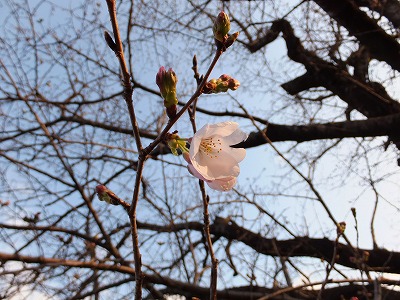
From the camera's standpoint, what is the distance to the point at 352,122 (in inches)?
143

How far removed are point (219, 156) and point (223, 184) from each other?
151mm

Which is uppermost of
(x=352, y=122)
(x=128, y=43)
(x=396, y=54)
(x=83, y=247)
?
(x=128, y=43)

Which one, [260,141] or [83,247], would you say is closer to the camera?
[83,247]

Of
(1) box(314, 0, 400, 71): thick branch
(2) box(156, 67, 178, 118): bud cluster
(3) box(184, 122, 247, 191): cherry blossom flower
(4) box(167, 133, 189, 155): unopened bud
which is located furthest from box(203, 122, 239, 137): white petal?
(1) box(314, 0, 400, 71): thick branch

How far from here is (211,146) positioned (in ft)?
3.66

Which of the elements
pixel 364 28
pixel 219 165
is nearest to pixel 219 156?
pixel 219 165

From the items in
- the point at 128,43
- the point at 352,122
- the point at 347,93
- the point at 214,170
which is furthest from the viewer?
the point at 347,93

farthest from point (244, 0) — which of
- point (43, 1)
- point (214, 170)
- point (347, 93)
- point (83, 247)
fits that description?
point (214, 170)

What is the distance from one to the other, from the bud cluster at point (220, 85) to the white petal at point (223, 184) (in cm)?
21

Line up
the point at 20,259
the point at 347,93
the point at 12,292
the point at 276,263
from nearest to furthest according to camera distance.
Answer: the point at 20,259 → the point at 12,292 → the point at 276,263 → the point at 347,93

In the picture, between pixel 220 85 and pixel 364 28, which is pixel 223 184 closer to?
pixel 220 85

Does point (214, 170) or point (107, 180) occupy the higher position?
point (107, 180)

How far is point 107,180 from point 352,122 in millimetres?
2602

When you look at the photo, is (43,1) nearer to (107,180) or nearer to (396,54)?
(107,180)
